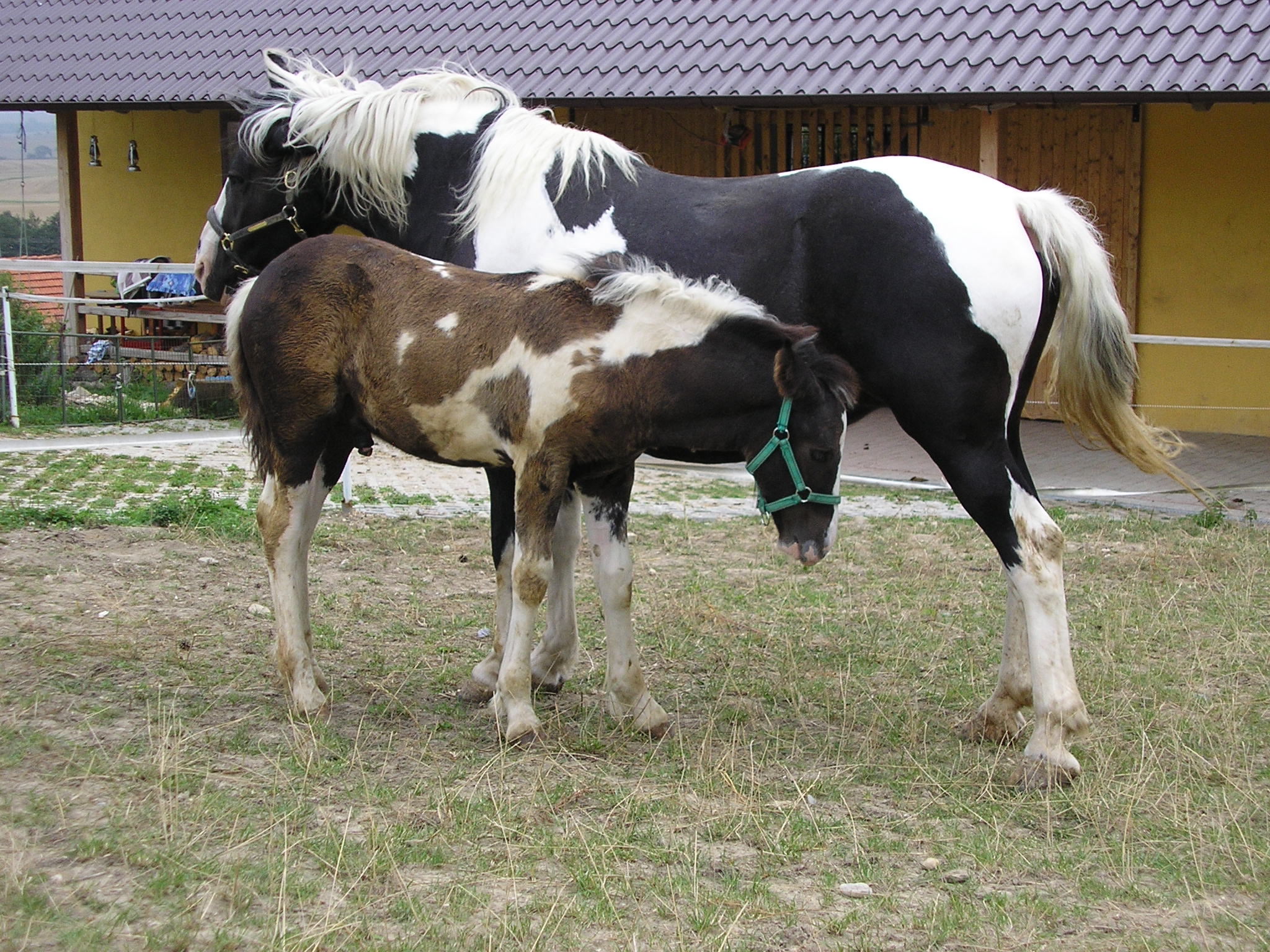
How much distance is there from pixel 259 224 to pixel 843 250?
2.48 metres

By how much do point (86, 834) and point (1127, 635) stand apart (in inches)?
173

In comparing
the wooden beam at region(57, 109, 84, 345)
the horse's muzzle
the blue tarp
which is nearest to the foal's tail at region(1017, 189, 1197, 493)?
the horse's muzzle

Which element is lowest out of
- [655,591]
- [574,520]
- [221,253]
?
[655,591]

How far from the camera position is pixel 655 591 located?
22.1ft

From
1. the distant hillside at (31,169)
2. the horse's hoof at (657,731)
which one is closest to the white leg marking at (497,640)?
the horse's hoof at (657,731)

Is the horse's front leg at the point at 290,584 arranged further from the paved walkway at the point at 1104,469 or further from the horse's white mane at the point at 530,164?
the paved walkway at the point at 1104,469

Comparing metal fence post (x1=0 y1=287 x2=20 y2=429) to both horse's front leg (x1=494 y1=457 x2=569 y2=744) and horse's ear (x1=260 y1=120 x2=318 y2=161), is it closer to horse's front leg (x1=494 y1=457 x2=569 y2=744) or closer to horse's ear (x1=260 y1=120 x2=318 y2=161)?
horse's ear (x1=260 y1=120 x2=318 y2=161)

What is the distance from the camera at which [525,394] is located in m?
4.38

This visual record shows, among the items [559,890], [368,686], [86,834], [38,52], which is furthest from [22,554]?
[38,52]

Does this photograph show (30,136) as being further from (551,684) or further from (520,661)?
(520,661)

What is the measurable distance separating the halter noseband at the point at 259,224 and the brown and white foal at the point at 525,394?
2.25ft

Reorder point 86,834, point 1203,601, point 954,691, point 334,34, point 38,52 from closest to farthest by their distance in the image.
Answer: point 86,834 < point 954,691 < point 1203,601 < point 334,34 < point 38,52

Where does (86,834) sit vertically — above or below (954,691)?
above

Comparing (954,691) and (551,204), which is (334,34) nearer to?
(551,204)
